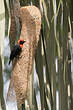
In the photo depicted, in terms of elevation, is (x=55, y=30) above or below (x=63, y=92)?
above

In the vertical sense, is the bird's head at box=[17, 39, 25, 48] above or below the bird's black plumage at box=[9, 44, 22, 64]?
above

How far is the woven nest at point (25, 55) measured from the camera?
1.18 m

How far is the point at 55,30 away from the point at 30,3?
0.21 m

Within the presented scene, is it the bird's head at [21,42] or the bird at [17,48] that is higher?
the bird's head at [21,42]

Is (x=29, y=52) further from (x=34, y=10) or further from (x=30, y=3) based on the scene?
(x=30, y=3)

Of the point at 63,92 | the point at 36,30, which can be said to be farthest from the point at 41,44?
the point at 63,92

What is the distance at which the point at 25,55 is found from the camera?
123cm

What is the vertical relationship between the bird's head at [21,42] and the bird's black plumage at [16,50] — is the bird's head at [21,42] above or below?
above

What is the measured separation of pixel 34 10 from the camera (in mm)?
1357

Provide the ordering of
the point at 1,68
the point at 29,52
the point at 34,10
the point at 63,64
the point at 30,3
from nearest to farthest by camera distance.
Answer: the point at 1,68, the point at 29,52, the point at 34,10, the point at 30,3, the point at 63,64

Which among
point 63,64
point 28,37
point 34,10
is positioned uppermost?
point 34,10

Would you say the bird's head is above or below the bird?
above

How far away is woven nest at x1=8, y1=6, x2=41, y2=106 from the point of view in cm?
118

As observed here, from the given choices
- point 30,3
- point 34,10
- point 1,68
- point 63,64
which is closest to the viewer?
point 1,68
